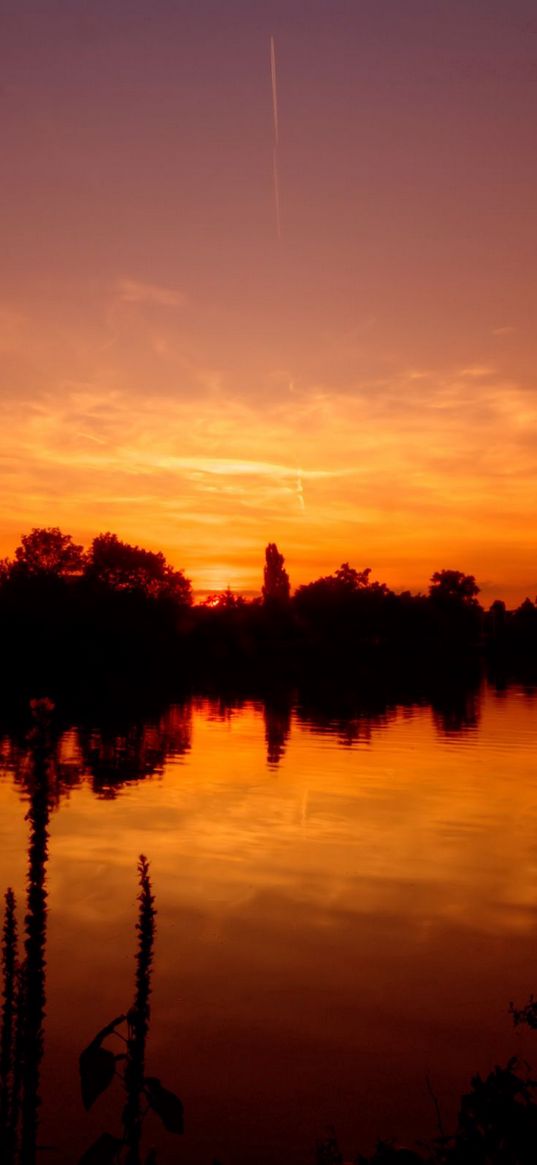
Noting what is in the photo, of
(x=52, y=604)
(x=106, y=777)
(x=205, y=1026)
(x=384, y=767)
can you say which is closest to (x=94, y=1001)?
(x=205, y=1026)

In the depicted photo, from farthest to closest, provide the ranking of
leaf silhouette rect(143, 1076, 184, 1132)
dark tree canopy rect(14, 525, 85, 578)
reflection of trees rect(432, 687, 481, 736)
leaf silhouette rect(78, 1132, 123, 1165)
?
dark tree canopy rect(14, 525, 85, 578) → reflection of trees rect(432, 687, 481, 736) → leaf silhouette rect(78, 1132, 123, 1165) → leaf silhouette rect(143, 1076, 184, 1132)

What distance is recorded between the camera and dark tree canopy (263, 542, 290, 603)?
171 meters

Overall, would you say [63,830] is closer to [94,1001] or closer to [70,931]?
[70,931]

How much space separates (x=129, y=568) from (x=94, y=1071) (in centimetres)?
15365

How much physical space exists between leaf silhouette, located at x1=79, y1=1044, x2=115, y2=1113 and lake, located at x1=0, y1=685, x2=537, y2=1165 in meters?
0.48

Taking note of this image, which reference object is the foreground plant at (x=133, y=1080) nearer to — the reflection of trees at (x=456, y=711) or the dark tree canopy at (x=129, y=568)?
the reflection of trees at (x=456, y=711)

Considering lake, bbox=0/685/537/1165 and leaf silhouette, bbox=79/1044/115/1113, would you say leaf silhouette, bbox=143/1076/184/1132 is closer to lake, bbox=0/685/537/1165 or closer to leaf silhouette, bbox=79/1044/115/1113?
leaf silhouette, bbox=79/1044/115/1113

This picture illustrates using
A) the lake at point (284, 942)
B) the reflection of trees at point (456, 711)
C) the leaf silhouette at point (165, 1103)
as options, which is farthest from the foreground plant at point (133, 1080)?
the reflection of trees at point (456, 711)

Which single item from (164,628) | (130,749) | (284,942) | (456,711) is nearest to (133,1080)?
(284,942)

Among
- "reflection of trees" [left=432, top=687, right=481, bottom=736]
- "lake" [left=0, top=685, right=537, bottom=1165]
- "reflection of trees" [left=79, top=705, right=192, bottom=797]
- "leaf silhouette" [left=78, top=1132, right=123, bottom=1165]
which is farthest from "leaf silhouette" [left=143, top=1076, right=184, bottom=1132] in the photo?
"reflection of trees" [left=432, top=687, right=481, bottom=736]

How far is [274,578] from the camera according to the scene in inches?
6929

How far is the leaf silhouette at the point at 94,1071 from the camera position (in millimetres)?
3877

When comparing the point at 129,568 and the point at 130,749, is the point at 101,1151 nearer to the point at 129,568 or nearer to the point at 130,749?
the point at 130,749

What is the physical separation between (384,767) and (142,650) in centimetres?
8317
